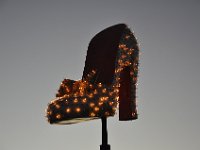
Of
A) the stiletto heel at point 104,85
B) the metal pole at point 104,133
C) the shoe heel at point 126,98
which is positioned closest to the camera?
the stiletto heel at point 104,85

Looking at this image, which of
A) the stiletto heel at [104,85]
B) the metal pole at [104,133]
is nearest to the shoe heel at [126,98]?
the stiletto heel at [104,85]

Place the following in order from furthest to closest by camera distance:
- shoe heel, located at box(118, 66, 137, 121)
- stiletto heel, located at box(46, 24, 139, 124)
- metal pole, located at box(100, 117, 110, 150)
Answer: shoe heel, located at box(118, 66, 137, 121) < metal pole, located at box(100, 117, 110, 150) < stiletto heel, located at box(46, 24, 139, 124)

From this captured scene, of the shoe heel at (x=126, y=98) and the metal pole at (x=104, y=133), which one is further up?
the shoe heel at (x=126, y=98)

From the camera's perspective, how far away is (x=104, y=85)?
3.95 m

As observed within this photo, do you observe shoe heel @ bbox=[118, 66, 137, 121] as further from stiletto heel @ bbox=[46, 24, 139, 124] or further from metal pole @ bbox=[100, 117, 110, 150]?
metal pole @ bbox=[100, 117, 110, 150]

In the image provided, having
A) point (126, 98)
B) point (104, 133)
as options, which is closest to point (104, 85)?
point (126, 98)

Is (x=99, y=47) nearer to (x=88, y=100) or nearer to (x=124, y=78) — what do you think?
(x=124, y=78)

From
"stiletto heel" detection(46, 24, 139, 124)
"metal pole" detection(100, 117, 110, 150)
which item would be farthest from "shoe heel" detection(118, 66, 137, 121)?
"metal pole" detection(100, 117, 110, 150)

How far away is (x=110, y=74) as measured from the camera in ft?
13.2

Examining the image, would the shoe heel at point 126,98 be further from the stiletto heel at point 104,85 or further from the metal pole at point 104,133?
the metal pole at point 104,133

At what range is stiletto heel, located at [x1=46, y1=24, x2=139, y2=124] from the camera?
12.2 feet

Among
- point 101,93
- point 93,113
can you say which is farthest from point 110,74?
point 93,113

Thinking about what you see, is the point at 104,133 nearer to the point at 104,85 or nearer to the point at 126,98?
the point at 126,98

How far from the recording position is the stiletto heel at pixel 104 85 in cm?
373
